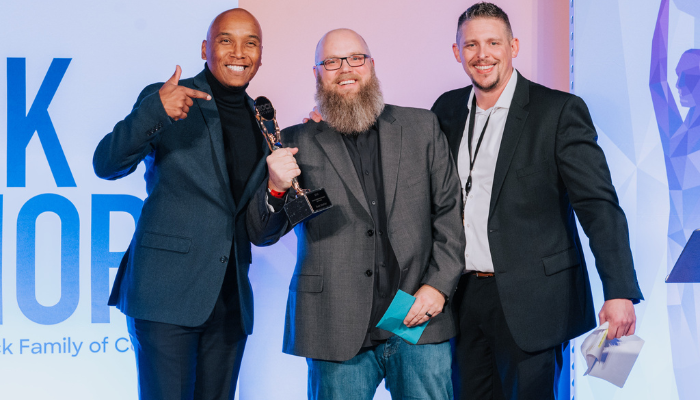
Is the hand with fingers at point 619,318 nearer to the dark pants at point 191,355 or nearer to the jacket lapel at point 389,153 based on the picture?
the jacket lapel at point 389,153

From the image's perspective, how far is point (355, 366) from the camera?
7.88ft

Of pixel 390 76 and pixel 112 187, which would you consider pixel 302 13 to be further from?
pixel 112 187

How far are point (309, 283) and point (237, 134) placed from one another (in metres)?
0.84

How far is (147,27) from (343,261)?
2251mm

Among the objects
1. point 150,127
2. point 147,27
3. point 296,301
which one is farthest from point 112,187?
point 296,301

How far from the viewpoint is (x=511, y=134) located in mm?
2602

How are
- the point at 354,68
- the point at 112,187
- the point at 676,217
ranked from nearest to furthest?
1. the point at 354,68
2. the point at 676,217
3. the point at 112,187

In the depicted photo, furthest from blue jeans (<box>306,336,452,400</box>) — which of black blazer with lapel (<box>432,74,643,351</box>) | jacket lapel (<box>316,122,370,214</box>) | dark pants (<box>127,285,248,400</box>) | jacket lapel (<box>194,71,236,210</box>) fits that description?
jacket lapel (<box>194,71,236,210</box>)

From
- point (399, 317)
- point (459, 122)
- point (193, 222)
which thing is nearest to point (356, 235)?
point (399, 317)

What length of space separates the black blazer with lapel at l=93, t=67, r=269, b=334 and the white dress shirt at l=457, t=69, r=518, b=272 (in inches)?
38.6

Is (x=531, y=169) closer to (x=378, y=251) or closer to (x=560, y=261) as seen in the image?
(x=560, y=261)

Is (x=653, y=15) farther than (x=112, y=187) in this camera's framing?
No

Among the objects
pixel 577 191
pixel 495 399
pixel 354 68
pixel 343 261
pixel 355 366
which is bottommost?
pixel 495 399

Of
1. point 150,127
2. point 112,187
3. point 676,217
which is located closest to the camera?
point 150,127
